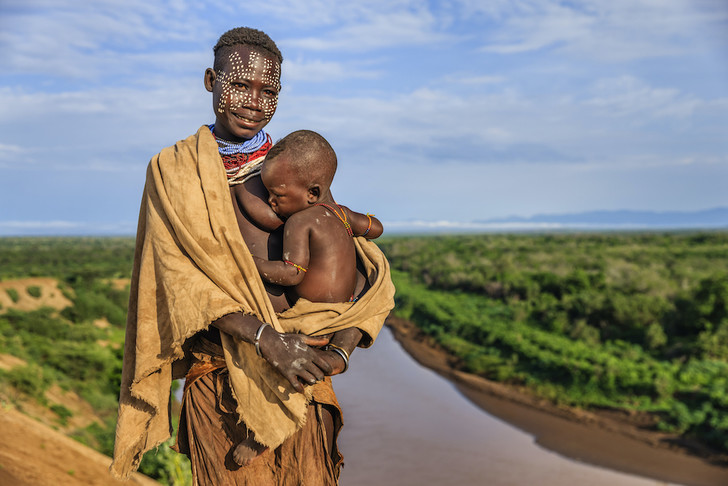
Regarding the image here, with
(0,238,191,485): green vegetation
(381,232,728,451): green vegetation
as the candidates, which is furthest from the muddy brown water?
(0,238,191,485): green vegetation

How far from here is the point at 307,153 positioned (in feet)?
6.02

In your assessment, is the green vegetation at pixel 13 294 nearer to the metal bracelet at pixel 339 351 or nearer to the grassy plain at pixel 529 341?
→ the grassy plain at pixel 529 341

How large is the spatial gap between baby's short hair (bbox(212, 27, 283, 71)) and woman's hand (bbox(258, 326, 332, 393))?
97 cm

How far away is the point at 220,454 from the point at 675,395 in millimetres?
13753

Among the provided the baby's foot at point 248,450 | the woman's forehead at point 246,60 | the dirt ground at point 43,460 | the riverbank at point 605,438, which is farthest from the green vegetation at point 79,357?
the riverbank at point 605,438

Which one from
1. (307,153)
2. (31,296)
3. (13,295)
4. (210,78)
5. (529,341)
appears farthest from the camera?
(31,296)

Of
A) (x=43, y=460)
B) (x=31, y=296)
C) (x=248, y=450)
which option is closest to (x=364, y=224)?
(x=248, y=450)

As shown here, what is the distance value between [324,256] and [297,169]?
0.96ft

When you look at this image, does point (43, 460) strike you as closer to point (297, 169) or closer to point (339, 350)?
point (339, 350)

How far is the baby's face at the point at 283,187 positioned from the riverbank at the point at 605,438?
11.7 m

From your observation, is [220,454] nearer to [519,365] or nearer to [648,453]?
[648,453]

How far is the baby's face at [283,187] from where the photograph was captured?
183 centimetres

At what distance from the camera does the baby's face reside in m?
1.83

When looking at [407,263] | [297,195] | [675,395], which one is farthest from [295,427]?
[407,263]
